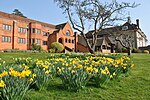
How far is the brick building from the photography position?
1668 inches

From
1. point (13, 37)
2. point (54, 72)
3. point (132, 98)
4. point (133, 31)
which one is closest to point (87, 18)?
point (13, 37)

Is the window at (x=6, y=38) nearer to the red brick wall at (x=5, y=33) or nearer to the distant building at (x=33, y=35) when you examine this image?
the distant building at (x=33, y=35)

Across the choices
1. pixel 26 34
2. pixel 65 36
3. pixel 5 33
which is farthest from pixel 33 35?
pixel 65 36

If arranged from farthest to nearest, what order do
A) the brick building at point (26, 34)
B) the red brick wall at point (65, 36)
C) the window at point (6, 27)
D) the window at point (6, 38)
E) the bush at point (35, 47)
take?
the red brick wall at point (65, 36), the bush at point (35, 47), the brick building at point (26, 34), the window at point (6, 27), the window at point (6, 38)

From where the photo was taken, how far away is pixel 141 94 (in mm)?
6090

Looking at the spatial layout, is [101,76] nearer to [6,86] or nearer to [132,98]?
[132,98]

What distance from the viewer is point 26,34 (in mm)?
47062

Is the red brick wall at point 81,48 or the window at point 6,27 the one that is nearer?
the window at point 6,27

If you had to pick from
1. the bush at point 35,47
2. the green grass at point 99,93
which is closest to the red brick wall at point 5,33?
the bush at point 35,47

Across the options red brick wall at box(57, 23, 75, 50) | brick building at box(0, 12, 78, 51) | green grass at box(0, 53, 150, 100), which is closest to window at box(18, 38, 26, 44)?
brick building at box(0, 12, 78, 51)

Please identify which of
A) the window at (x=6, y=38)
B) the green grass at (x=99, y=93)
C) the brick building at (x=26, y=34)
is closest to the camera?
the green grass at (x=99, y=93)

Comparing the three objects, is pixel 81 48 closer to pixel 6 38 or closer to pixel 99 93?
pixel 6 38

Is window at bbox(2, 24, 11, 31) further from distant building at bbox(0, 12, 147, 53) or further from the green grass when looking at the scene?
the green grass

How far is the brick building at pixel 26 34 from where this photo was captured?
42.4m
